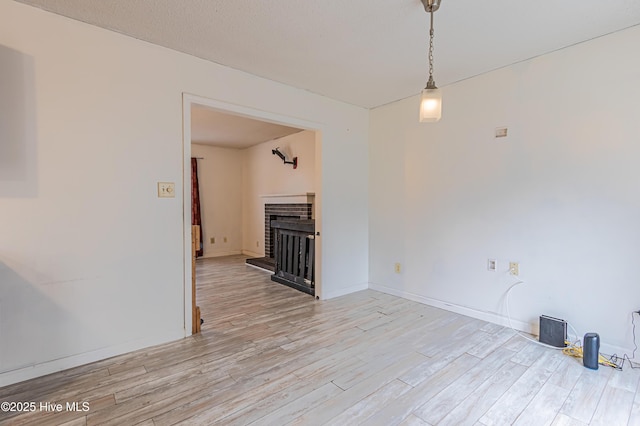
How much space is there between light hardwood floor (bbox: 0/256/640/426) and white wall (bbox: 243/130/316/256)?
298 cm

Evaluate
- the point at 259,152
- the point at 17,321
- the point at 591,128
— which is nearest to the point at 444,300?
the point at 591,128

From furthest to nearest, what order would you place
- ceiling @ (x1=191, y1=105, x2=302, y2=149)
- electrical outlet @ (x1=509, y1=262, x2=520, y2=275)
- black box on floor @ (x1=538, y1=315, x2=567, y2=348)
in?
1. ceiling @ (x1=191, y1=105, x2=302, y2=149)
2. electrical outlet @ (x1=509, y1=262, x2=520, y2=275)
3. black box on floor @ (x1=538, y1=315, x2=567, y2=348)

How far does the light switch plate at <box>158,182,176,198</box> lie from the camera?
2.42 meters

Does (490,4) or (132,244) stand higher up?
(490,4)

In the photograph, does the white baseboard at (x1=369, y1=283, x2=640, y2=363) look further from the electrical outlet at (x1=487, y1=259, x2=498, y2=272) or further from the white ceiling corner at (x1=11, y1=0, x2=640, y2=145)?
the white ceiling corner at (x1=11, y1=0, x2=640, y2=145)

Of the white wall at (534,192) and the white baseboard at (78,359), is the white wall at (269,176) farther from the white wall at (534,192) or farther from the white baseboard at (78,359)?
the white baseboard at (78,359)

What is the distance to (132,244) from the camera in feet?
7.54

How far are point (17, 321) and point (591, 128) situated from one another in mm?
4297

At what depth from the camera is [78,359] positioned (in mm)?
2080

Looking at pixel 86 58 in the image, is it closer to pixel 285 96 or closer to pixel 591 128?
pixel 285 96

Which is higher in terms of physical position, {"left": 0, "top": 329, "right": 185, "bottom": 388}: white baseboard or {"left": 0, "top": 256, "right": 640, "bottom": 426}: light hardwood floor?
{"left": 0, "top": 329, "right": 185, "bottom": 388}: white baseboard

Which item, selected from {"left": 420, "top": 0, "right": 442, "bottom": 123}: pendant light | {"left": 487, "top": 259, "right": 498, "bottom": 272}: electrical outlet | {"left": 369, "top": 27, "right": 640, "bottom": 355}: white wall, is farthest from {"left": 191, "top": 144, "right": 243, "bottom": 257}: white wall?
{"left": 420, "top": 0, "right": 442, "bottom": 123}: pendant light

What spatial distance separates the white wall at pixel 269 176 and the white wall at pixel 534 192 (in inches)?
73.7

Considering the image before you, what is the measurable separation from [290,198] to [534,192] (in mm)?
3664
